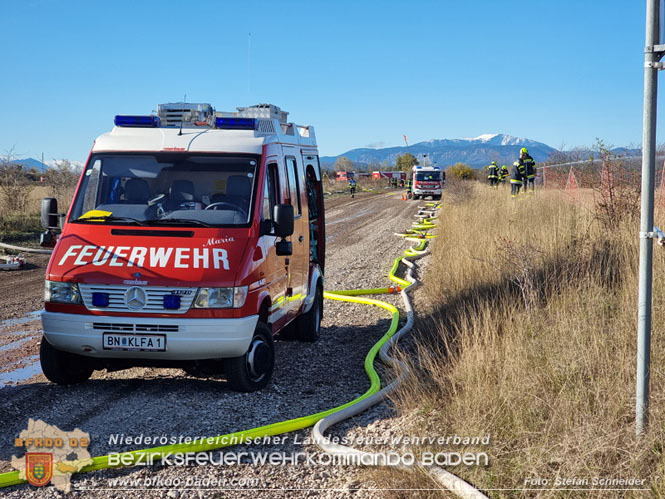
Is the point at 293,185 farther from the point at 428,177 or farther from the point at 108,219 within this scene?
the point at 428,177

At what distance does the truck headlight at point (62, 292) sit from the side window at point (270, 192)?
1809 mm

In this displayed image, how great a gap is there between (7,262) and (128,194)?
8943 millimetres

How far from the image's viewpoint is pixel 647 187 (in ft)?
12.4

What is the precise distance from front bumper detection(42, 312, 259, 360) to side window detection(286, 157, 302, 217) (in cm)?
216

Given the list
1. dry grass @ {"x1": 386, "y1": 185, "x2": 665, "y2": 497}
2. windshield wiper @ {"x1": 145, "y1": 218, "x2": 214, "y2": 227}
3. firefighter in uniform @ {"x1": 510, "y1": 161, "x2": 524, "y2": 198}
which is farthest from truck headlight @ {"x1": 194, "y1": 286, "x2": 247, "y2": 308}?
firefighter in uniform @ {"x1": 510, "y1": 161, "x2": 524, "y2": 198}

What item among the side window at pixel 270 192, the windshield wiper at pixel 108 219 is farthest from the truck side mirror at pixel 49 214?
the side window at pixel 270 192

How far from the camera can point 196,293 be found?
565cm

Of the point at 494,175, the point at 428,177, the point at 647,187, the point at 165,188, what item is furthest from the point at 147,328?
the point at 428,177

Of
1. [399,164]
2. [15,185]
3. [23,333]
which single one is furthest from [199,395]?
[399,164]

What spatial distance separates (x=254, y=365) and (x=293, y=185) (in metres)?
2.39

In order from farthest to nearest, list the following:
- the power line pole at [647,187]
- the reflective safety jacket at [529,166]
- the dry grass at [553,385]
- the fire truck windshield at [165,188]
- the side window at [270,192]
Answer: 1. the reflective safety jacket at [529,166]
2. the side window at [270,192]
3. the fire truck windshield at [165,188]
4. the dry grass at [553,385]
5. the power line pole at [647,187]

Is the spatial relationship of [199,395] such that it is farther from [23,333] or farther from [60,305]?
[23,333]

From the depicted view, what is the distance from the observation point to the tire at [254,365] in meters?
5.95

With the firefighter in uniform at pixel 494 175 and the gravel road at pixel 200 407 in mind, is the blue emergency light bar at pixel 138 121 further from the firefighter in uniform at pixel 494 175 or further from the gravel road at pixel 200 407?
the firefighter in uniform at pixel 494 175
